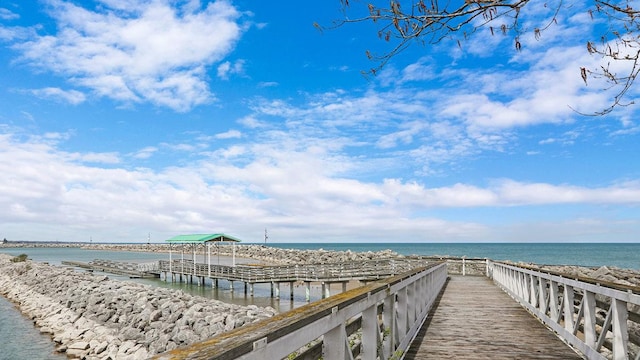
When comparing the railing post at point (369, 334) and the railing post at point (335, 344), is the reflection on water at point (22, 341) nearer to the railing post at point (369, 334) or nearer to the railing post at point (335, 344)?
the railing post at point (369, 334)

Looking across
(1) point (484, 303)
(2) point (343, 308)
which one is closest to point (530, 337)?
(1) point (484, 303)

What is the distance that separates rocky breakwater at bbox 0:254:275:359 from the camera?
1380 cm

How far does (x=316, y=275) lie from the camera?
2722cm

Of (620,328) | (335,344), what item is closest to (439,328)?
(620,328)

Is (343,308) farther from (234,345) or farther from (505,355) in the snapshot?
(505,355)

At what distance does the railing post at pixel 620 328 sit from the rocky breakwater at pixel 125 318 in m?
8.13

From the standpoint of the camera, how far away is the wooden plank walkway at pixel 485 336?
6.38m

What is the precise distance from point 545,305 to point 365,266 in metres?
20.1

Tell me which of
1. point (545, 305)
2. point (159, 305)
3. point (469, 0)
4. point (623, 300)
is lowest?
point (159, 305)

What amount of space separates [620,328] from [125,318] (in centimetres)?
1676

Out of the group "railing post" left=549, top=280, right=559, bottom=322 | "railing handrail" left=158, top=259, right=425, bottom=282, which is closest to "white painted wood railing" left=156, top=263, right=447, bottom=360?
"railing post" left=549, top=280, right=559, bottom=322

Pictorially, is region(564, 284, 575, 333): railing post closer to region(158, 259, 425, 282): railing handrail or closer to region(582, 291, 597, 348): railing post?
region(582, 291, 597, 348): railing post

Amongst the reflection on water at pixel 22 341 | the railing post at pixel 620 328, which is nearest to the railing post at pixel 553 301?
the railing post at pixel 620 328

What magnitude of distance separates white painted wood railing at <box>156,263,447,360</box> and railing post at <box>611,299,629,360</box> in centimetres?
229
